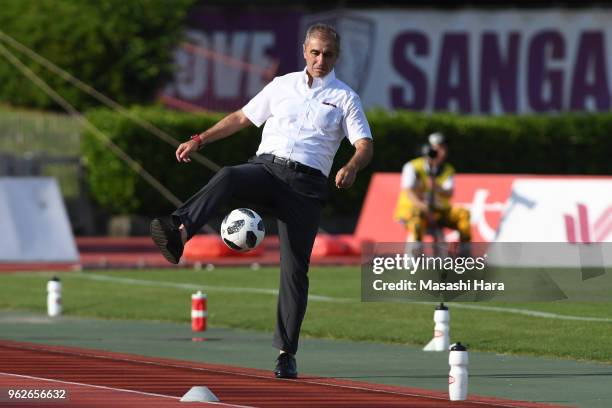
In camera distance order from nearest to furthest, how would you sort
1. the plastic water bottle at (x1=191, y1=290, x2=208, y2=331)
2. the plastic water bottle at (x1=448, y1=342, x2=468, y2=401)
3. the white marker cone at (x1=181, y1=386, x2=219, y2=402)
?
the white marker cone at (x1=181, y1=386, x2=219, y2=402)
the plastic water bottle at (x1=448, y1=342, x2=468, y2=401)
the plastic water bottle at (x1=191, y1=290, x2=208, y2=331)

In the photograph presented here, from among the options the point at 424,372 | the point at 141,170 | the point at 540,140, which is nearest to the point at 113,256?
the point at 141,170

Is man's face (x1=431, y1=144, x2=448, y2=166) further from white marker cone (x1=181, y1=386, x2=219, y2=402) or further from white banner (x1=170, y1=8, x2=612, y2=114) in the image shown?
white banner (x1=170, y1=8, x2=612, y2=114)

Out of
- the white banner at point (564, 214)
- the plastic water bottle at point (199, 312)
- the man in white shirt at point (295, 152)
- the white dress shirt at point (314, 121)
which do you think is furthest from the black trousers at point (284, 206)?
the white banner at point (564, 214)

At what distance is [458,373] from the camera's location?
11234mm

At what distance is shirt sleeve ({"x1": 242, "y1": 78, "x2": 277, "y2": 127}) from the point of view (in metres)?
Result: 12.7

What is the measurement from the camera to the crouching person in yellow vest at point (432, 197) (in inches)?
993

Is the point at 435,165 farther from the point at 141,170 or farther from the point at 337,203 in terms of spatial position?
the point at 337,203

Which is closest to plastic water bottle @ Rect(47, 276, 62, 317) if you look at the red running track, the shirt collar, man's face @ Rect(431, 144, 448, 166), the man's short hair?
the red running track

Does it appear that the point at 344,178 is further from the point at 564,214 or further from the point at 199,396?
the point at 564,214

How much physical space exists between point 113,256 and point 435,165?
8825 mm

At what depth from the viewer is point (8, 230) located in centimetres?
2727

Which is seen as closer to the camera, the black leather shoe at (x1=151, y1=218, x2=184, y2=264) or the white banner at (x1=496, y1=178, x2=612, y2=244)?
the black leather shoe at (x1=151, y1=218, x2=184, y2=264)

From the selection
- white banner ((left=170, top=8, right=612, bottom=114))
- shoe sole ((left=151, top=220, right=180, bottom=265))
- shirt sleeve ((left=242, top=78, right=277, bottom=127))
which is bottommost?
shoe sole ((left=151, top=220, right=180, bottom=265))

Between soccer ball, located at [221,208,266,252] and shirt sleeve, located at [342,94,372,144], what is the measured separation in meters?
0.85
